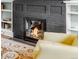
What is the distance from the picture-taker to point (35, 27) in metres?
3.00

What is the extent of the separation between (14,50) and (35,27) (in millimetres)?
570

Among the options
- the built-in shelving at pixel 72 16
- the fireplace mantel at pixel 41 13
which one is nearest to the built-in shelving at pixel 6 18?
the fireplace mantel at pixel 41 13

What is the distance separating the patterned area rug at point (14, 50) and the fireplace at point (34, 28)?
18 cm

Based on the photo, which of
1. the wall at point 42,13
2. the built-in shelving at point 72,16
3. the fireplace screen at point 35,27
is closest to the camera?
the built-in shelving at point 72,16

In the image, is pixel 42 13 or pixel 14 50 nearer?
pixel 42 13

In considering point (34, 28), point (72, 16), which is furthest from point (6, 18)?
point (72, 16)

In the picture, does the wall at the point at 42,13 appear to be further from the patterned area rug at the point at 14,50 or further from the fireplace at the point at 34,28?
the patterned area rug at the point at 14,50

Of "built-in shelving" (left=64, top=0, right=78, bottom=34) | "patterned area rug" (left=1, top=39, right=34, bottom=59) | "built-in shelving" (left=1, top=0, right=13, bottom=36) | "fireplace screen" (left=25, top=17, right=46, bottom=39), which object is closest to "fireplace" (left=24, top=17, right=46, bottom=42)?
"fireplace screen" (left=25, top=17, right=46, bottom=39)

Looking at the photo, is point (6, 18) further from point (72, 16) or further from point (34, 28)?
point (72, 16)

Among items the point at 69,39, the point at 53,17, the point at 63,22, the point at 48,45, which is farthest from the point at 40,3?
the point at 48,45

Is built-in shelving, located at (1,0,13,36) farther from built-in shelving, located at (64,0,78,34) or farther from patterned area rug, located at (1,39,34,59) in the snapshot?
built-in shelving, located at (64,0,78,34)

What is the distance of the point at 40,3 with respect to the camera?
3051mm

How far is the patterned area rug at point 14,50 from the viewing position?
9.71 feet

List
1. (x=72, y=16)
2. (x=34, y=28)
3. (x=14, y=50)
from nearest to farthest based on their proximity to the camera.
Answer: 1. (x=72, y=16)
2. (x=34, y=28)
3. (x=14, y=50)
